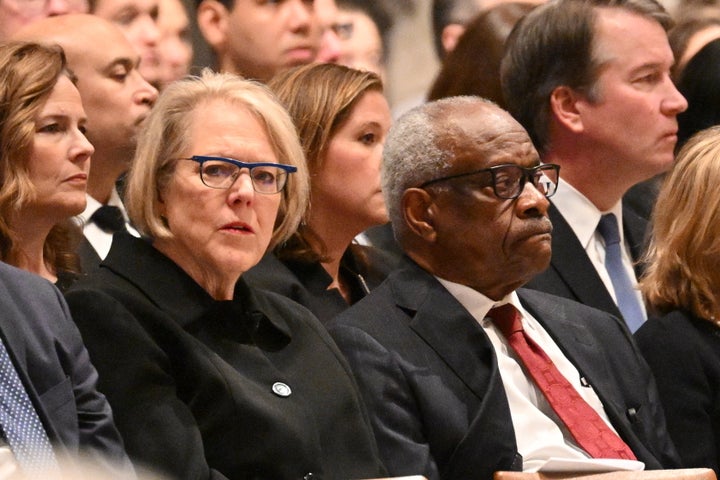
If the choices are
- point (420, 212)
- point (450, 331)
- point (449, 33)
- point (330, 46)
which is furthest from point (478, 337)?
point (449, 33)

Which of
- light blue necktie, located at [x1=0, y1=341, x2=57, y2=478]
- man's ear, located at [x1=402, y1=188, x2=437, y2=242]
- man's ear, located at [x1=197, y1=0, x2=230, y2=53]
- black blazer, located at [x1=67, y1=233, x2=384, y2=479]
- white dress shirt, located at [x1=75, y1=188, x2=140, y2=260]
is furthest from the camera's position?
man's ear, located at [x1=197, y1=0, x2=230, y2=53]

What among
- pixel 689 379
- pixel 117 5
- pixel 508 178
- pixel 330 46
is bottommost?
pixel 689 379

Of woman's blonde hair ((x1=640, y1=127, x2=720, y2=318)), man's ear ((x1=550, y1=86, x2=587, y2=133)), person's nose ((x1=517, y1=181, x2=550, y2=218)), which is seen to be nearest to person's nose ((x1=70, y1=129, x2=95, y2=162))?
person's nose ((x1=517, y1=181, x2=550, y2=218))

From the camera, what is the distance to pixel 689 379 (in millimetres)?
3734

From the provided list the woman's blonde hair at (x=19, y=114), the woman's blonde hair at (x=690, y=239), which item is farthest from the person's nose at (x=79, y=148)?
the woman's blonde hair at (x=690, y=239)

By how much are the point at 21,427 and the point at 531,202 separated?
4.74 ft

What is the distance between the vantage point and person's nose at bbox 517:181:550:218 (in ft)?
11.6

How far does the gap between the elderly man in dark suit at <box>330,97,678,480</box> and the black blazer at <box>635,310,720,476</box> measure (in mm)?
69

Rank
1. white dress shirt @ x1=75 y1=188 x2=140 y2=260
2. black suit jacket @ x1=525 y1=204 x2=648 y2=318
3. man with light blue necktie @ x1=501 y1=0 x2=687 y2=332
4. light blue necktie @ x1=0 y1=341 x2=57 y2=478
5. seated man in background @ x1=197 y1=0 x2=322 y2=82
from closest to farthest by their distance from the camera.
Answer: light blue necktie @ x1=0 y1=341 x2=57 y2=478 → white dress shirt @ x1=75 y1=188 x2=140 y2=260 → black suit jacket @ x1=525 y1=204 x2=648 y2=318 → man with light blue necktie @ x1=501 y1=0 x2=687 y2=332 → seated man in background @ x1=197 y1=0 x2=322 y2=82

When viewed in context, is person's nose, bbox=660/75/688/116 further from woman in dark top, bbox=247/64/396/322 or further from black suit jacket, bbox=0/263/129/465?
black suit jacket, bbox=0/263/129/465

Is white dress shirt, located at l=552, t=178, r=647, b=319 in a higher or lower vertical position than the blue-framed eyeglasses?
lower

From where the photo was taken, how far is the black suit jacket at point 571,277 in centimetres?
419

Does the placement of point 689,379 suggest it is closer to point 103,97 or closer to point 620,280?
point 620,280

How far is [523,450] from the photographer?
3.34m
